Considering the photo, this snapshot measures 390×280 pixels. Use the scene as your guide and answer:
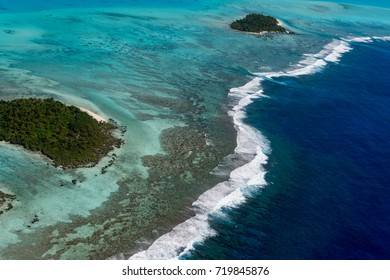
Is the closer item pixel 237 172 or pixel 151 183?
pixel 151 183

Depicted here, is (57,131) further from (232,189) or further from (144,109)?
(232,189)

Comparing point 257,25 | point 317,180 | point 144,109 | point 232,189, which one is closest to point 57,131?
point 144,109

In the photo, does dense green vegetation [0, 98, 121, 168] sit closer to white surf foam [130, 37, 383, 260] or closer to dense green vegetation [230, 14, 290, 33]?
white surf foam [130, 37, 383, 260]

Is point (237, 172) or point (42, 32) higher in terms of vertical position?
point (42, 32)

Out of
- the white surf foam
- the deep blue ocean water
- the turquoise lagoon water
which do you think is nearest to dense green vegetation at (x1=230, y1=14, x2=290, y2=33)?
the turquoise lagoon water

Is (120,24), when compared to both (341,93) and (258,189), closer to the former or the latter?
(341,93)
